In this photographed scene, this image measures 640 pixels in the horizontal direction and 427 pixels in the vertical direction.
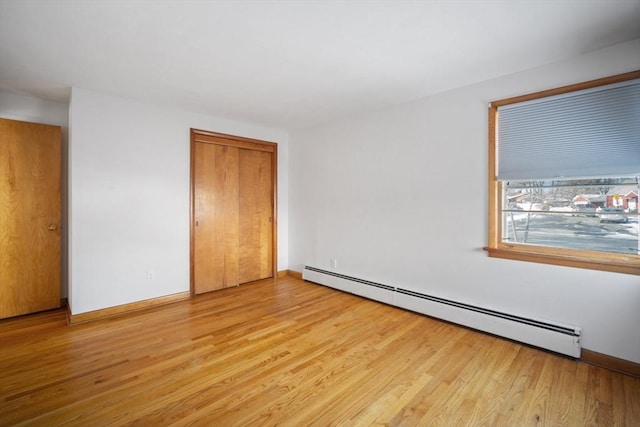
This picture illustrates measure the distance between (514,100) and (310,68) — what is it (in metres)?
1.88

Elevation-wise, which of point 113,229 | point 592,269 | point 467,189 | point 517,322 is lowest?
point 517,322

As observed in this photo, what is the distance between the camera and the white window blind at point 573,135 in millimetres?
2236

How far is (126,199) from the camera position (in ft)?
11.3

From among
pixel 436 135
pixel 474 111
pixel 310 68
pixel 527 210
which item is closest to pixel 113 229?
pixel 310 68

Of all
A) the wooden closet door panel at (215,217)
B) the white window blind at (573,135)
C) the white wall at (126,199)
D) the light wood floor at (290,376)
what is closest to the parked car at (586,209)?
the white window blind at (573,135)

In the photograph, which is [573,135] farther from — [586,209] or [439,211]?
[439,211]

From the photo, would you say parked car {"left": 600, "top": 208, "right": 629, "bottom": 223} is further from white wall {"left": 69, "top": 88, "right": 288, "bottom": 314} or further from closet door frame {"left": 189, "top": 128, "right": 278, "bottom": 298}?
white wall {"left": 69, "top": 88, "right": 288, "bottom": 314}

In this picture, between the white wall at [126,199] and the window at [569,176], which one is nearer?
the window at [569,176]

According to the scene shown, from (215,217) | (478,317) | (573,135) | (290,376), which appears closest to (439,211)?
(478,317)

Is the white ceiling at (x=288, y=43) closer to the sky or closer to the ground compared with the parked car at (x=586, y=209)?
closer to the sky

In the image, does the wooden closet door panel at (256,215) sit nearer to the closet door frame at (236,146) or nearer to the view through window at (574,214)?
the closet door frame at (236,146)

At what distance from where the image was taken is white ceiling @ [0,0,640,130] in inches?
73.0

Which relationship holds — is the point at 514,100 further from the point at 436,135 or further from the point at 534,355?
the point at 534,355

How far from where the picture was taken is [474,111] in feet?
9.78
